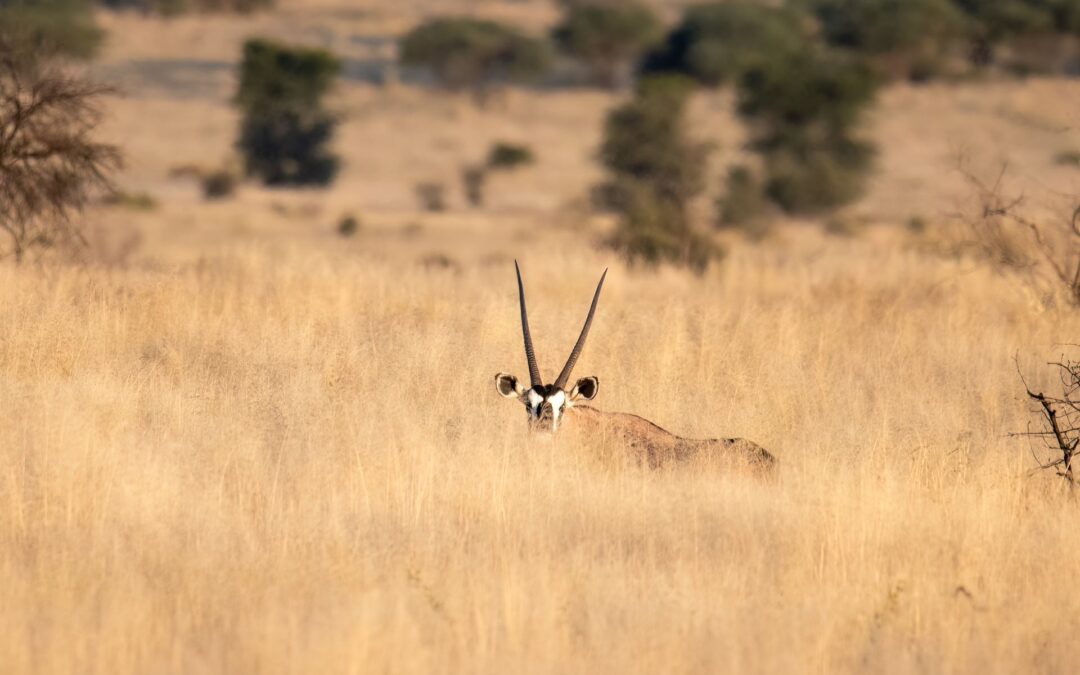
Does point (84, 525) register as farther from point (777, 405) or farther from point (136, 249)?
point (136, 249)

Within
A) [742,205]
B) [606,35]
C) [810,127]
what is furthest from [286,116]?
[606,35]

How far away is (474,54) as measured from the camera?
205ft

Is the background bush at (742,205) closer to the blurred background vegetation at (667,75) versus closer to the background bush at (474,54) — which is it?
the blurred background vegetation at (667,75)

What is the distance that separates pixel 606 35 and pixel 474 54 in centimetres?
708

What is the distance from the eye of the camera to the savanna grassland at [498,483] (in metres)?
5.16

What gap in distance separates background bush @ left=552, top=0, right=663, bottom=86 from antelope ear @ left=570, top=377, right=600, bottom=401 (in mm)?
58755

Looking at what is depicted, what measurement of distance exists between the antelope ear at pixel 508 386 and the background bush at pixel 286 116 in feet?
123

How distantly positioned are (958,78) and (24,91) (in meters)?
54.2

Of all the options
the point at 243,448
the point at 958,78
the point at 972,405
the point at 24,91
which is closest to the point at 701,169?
the point at 24,91

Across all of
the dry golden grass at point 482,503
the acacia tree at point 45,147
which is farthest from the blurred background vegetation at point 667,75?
the dry golden grass at point 482,503

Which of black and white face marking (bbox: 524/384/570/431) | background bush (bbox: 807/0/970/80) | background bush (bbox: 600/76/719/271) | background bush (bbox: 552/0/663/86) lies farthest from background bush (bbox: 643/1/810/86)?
black and white face marking (bbox: 524/384/570/431)

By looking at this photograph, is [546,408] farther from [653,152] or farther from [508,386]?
[653,152]

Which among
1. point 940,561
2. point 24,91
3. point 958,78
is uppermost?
point 958,78

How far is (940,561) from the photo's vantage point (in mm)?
6219
